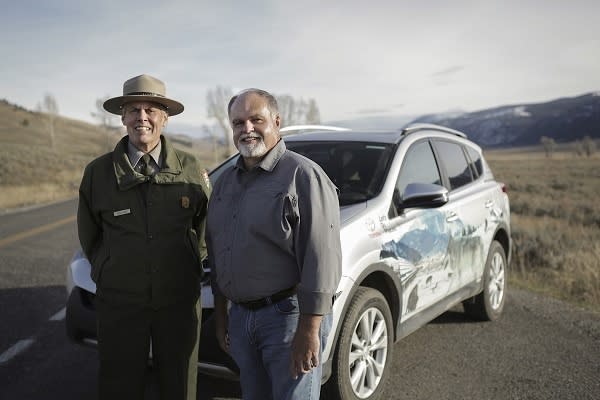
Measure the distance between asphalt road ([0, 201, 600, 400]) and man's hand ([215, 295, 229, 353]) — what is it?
123cm

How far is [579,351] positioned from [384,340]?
2.19m

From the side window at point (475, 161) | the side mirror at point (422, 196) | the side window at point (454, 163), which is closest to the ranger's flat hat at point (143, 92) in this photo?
the side mirror at point (422, 196)

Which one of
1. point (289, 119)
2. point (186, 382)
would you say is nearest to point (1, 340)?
point (186, 382)

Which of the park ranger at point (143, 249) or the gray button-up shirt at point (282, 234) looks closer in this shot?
the gray button-up shirt at point (282, 234)

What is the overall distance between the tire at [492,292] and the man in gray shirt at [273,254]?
3214 millimetres

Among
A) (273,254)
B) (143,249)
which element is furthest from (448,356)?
(143,249)

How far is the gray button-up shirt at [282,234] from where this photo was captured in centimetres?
200

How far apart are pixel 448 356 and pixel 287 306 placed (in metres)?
2.66

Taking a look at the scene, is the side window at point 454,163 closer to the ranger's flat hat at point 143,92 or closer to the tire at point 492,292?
the tire at point 492,292

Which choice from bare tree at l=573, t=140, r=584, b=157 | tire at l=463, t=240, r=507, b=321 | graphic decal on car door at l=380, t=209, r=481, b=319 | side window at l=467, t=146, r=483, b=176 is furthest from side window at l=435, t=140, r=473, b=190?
bare tree at l=573, t=140, r=584, b=157

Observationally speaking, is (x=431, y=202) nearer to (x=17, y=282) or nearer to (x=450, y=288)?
(x=450, y=288)

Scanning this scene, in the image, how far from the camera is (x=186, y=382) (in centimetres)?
269

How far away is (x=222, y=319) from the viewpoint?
98.6 inches

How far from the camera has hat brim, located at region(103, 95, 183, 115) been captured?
2605 millimetres
